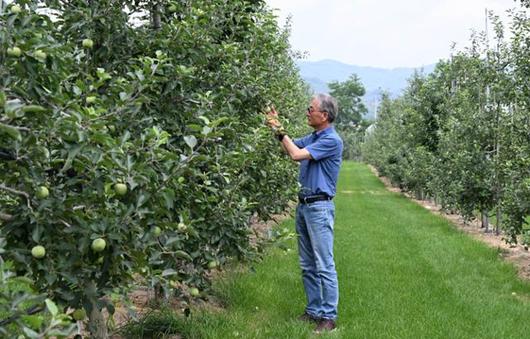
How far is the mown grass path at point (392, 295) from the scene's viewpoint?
16.4 feet

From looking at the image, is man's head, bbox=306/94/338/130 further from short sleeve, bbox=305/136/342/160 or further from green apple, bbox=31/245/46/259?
green apple, bbox=31/245/46/259

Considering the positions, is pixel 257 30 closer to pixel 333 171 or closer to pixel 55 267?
pixel 333 171

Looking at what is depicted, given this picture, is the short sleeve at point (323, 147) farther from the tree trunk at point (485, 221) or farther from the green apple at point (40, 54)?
the tree trunk at point (485, 221)

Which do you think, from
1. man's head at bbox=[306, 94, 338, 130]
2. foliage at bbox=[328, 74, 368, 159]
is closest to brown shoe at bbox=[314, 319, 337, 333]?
man's head at bbox=[306, 94, 338, 130]

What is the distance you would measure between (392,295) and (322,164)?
222cm

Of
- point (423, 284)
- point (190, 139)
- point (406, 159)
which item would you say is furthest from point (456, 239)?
point (406, 159)

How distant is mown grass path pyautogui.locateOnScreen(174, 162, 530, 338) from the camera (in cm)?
500

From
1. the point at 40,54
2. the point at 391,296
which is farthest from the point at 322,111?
the point at 40,54

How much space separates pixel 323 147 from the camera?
16.2 ft

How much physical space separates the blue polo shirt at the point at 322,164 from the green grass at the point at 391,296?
0.92 metres

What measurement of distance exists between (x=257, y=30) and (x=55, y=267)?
9.79 feet

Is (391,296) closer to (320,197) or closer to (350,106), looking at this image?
(320,197)

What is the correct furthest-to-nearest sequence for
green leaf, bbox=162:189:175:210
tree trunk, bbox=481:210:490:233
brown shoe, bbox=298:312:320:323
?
tree trunk, bbox=481:210:490:233, brown shoe, bbox=298:312:320:323, green leaf, bbox=162:189:175:210

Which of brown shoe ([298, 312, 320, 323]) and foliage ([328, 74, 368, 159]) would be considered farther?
foliage ([328, 74, 368, 159])
